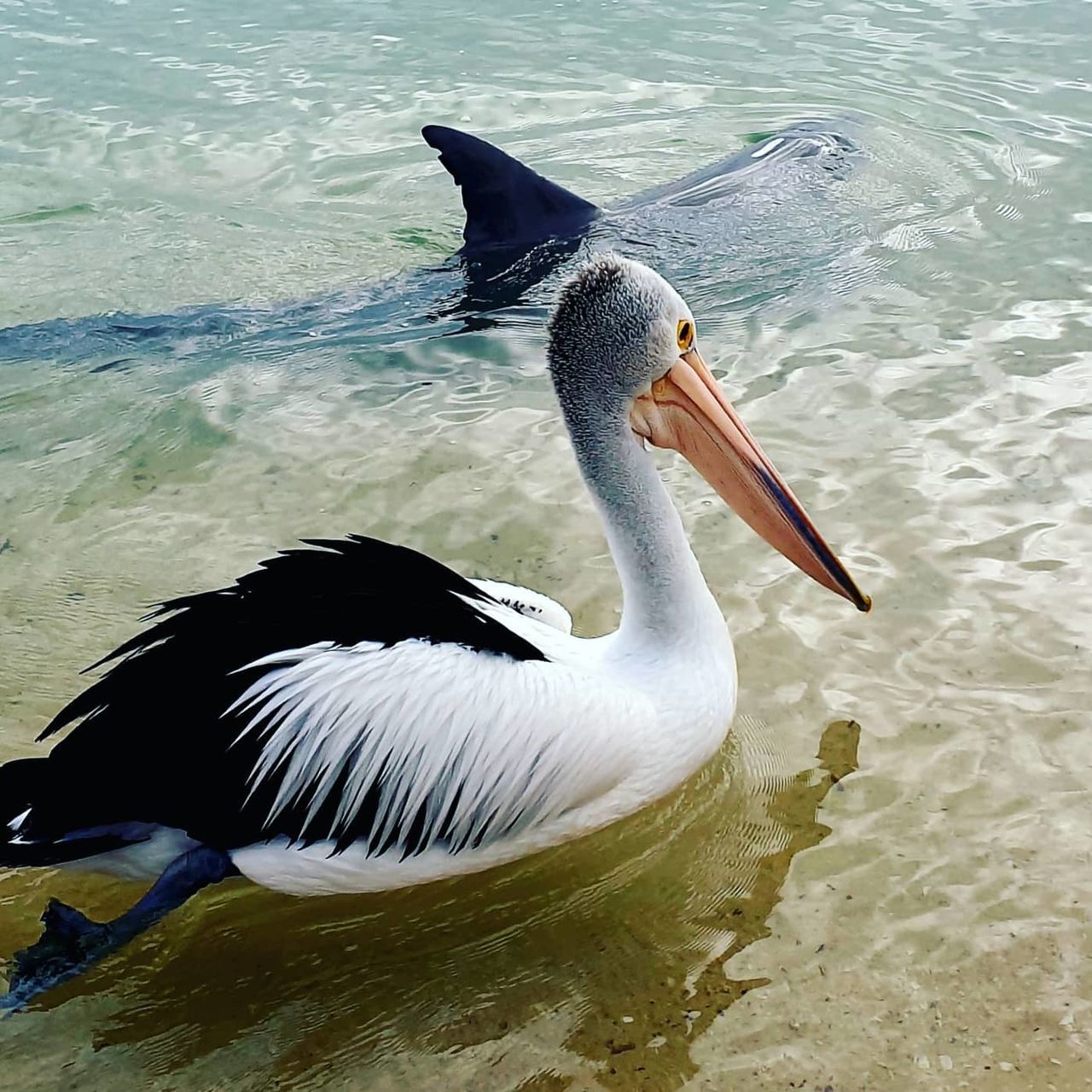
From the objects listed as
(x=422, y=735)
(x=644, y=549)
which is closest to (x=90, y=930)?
(x=422, y=735)

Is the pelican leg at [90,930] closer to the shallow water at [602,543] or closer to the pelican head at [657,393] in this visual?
the shallow water at [602,543]

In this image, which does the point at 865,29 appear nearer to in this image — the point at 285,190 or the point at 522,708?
the point at 285,190

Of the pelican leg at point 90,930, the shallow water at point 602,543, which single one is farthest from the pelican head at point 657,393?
the pelican leg at point 90,930

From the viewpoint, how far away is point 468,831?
7.23 ft

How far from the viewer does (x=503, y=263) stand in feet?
15.7

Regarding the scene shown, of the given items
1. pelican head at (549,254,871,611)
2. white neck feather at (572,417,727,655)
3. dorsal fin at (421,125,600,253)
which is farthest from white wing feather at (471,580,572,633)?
dorsal fin at (421,125,600,253)

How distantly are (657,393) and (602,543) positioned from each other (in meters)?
0.87

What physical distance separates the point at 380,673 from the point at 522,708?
0.23m

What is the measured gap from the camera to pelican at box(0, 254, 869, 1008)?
2104 millimetres

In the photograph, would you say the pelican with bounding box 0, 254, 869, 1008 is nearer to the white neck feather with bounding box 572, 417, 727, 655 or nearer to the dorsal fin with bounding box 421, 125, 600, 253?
the white neck feather with bounding box 572, 417, 727, 655

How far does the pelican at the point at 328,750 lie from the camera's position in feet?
6.90

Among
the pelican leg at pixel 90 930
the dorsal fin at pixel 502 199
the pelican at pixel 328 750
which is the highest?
the dorsal fin at pixel 502 199

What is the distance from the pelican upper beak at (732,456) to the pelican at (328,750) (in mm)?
375

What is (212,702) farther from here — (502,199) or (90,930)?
(502,199)
